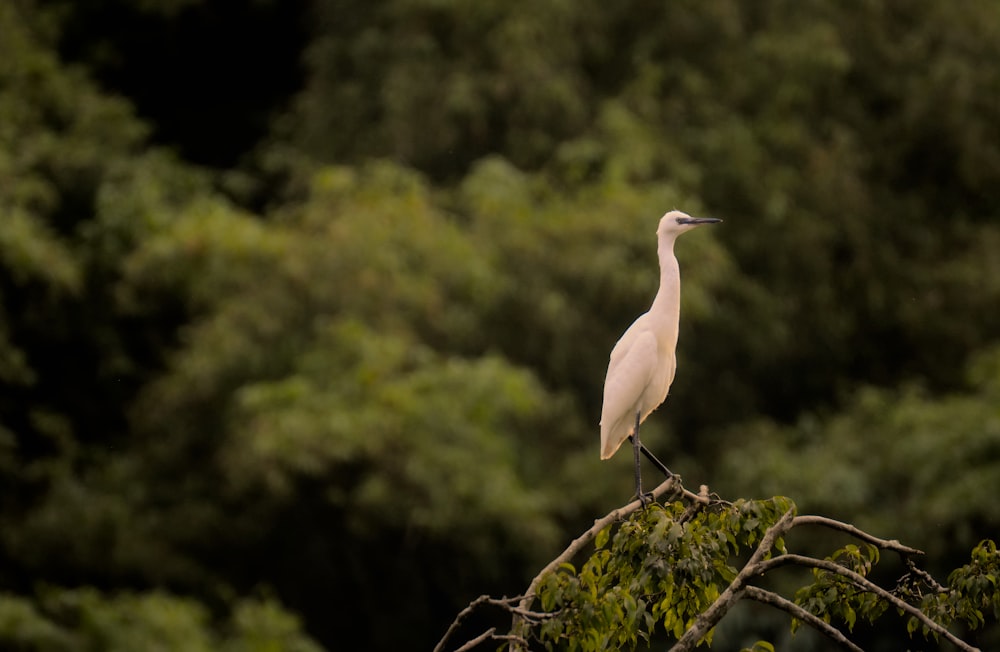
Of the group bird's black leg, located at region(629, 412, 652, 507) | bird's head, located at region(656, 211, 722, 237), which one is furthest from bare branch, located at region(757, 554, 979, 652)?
bird's head, located at region(656, 211, 722, 237)

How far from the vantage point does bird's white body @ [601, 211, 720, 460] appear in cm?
470

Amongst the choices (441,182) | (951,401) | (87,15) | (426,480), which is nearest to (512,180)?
(441,182)

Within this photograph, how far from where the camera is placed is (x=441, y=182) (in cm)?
1108

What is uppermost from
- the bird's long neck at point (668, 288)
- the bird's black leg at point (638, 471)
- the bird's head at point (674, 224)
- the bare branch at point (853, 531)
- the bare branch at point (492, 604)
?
the bird's head at point (674, 224)

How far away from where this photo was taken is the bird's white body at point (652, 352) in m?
4.70

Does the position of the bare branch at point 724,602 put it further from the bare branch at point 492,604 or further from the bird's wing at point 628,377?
the bird's wing at point 628,377

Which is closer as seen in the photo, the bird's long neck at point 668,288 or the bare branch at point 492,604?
the bare branch at point 492,604

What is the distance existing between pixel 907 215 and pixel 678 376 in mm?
2868

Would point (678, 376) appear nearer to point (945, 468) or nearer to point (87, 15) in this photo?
point (945, 468)

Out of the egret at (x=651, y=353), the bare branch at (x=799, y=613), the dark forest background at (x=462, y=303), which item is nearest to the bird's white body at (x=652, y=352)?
the egret at (x=651, y=353)

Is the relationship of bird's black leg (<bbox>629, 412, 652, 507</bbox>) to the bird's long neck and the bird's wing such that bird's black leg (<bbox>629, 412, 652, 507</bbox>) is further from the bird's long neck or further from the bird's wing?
the bird's long neck

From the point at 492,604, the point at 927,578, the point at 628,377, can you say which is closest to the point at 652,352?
the point at 628,377

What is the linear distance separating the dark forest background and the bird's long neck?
12.2ft

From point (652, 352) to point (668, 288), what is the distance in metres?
0.21
